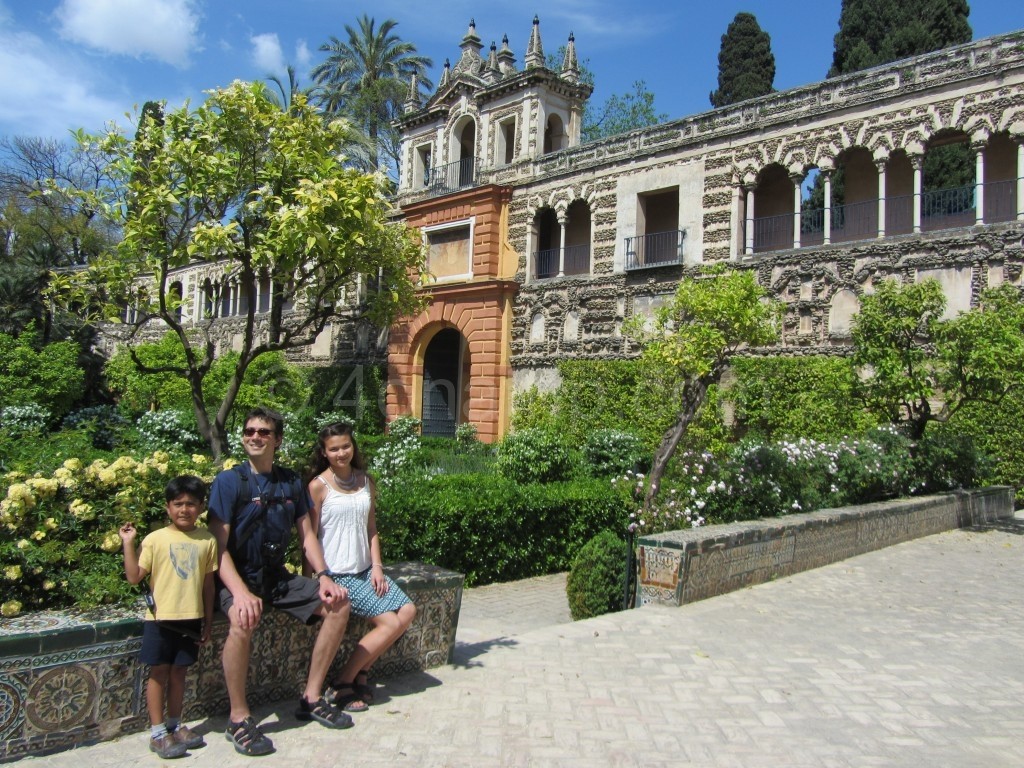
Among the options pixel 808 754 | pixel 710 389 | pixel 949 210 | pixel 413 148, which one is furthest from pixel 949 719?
pixel 413 148

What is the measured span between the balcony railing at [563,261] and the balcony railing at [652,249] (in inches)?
68.2

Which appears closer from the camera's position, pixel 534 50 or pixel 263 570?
pixel 263 570

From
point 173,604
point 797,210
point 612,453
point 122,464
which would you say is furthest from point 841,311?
point 173,604

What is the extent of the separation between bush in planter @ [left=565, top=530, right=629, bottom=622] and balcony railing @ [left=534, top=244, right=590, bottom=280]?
15012mm

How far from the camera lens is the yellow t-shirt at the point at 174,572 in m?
4.01

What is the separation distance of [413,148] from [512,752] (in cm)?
2507

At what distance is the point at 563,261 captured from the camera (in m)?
22.3

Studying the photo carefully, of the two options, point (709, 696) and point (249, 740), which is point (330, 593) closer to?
point (249, 740)

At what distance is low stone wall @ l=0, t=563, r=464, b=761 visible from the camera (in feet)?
12.4

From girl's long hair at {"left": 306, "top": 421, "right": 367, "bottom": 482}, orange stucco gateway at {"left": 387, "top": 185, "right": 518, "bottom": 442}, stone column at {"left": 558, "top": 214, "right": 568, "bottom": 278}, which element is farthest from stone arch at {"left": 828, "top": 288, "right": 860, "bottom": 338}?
girl's long hair at {"left": 306, "top": 421, "right": 367, "bottom": 482}

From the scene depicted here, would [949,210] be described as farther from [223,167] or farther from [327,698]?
[327,698]

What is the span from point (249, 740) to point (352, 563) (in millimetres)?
1100

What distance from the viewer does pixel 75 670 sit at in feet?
12.9

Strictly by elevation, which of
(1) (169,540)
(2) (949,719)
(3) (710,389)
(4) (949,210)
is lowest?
(2) (949,719)
